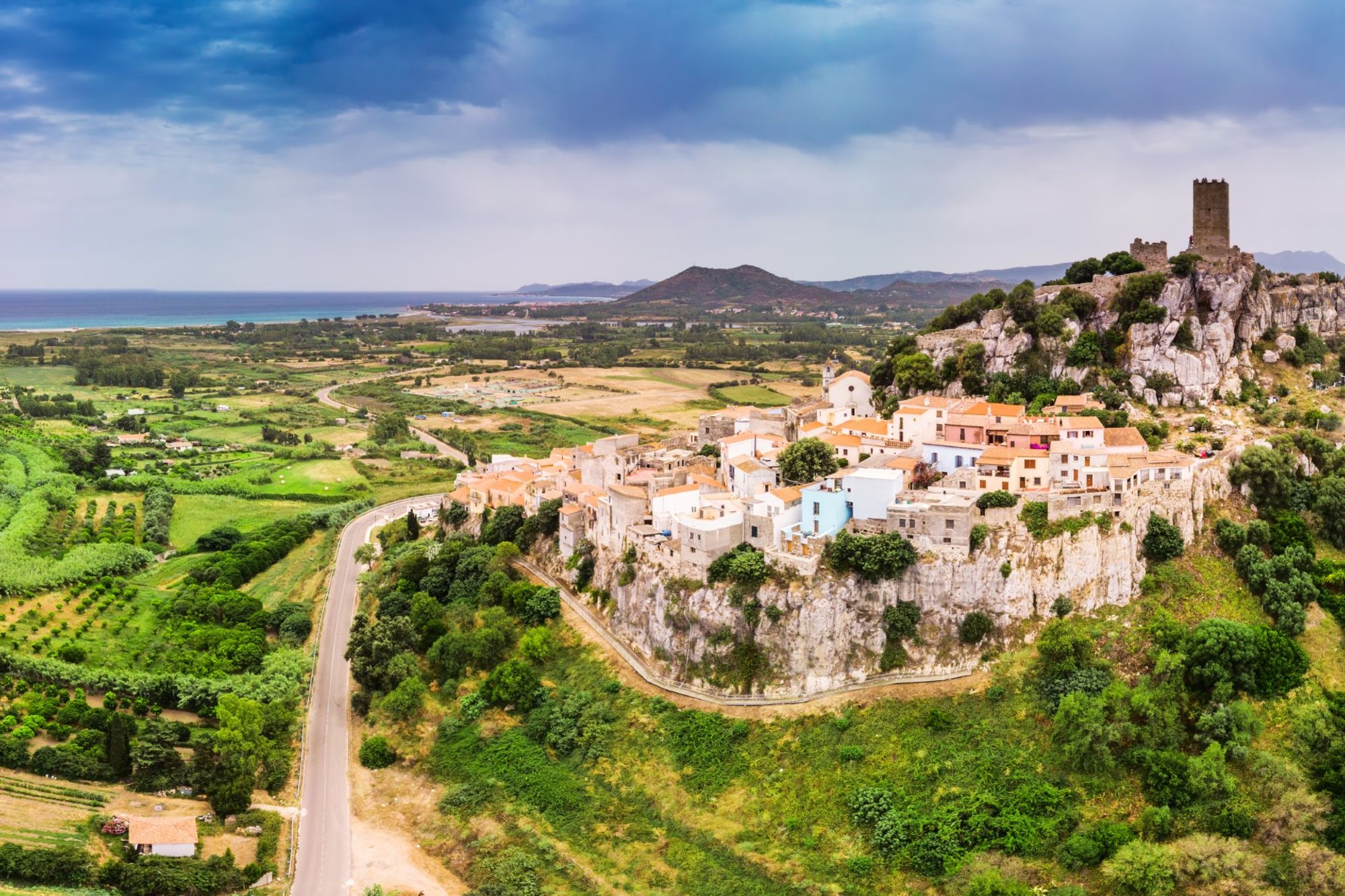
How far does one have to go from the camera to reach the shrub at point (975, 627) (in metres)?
45.8

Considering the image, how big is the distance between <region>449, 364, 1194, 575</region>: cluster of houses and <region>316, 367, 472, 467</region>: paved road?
47.8 meters

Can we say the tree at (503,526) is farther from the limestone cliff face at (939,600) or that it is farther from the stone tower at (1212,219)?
the stone tower at (1212,219)

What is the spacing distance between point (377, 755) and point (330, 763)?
8.90 feet

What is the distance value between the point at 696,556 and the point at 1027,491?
1565 centimetres

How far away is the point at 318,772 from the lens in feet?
166

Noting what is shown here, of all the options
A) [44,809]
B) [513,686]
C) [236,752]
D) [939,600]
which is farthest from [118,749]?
[939,600]

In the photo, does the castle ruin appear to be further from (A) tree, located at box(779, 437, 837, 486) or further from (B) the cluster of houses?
(A) tree, located at box(779, 437, 837, 486)

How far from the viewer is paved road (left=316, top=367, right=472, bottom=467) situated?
4626 inches

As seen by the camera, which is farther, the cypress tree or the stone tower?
the stone tower

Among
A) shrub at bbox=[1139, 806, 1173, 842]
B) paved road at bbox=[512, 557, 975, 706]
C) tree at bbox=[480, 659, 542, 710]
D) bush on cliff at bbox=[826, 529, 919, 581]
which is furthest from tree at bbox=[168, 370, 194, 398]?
shrub at bbox=[1139, 806, 1173, 842]

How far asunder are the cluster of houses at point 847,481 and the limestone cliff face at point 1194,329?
197 inches

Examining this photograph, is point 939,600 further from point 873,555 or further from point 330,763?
point 330,763

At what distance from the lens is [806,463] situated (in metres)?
56.5

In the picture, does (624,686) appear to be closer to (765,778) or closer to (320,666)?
(765,778)
